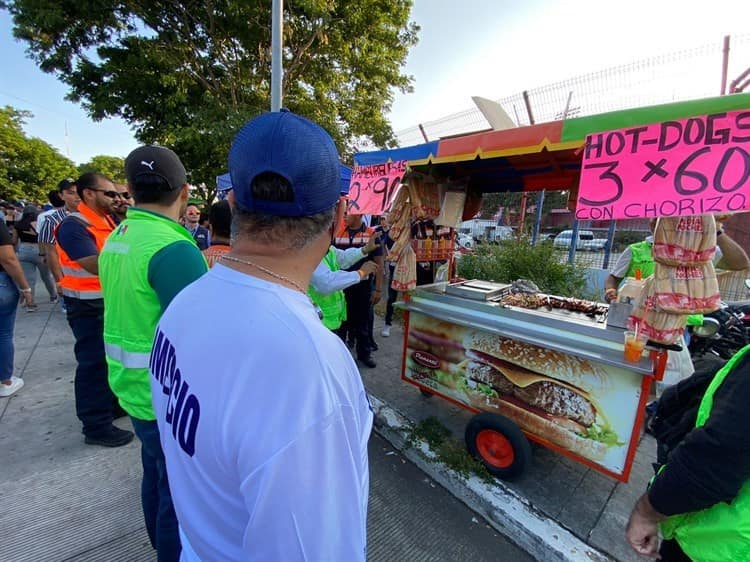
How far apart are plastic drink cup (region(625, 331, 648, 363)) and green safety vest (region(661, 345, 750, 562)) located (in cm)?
80

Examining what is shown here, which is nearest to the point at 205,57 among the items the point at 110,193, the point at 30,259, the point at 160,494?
the point at 30,259

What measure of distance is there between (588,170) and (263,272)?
1.90 m

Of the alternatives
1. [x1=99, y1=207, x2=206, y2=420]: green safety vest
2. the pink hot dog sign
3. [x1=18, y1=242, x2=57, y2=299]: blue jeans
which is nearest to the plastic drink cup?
the pink hot dog sign

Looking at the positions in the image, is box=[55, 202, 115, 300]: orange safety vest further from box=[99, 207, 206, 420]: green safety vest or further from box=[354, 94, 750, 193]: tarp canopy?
box=[354, 94, 750, 193]: tarp canopy

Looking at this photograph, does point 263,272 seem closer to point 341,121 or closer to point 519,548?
point 519,548

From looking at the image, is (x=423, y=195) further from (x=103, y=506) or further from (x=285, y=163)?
(x=103, y=506)

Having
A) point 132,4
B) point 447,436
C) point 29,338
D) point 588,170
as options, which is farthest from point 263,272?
point 132,4

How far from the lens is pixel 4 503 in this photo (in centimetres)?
204

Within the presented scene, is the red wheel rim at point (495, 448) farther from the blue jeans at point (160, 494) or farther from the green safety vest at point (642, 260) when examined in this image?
the green safety vest at point (642, 260)

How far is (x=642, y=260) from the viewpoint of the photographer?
3.14 metres

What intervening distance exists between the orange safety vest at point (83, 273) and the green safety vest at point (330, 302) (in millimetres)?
1651

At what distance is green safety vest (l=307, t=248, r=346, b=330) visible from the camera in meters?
2.97

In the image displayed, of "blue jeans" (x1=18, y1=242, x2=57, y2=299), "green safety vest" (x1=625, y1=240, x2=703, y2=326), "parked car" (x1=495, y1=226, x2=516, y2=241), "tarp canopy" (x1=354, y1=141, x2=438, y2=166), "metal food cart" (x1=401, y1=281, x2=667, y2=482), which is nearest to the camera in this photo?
"metal food cart" (x1=401, y1=281, x2=667, y2=482)

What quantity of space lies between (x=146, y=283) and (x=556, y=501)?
2852 mm
